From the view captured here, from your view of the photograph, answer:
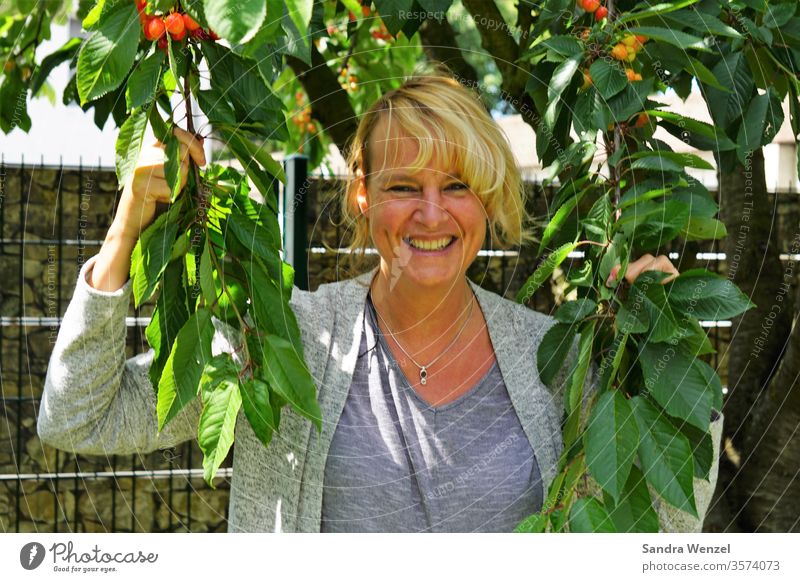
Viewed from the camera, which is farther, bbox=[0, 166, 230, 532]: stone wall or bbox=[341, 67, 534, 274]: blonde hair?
bbox=[0, 166, 230, 532]: stone wall

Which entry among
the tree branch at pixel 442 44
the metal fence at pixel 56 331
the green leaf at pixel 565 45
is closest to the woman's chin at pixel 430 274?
the green leaf at pixel 565 45

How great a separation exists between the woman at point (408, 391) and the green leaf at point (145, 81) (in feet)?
0.93

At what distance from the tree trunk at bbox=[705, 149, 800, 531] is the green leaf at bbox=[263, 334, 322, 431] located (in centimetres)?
117

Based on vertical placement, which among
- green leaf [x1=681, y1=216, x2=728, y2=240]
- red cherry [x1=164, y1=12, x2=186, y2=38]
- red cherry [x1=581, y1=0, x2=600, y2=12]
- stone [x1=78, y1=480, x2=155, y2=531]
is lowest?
stone [x1=78, y1=480, x2=155, y2=531]

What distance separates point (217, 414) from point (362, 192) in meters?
0.54

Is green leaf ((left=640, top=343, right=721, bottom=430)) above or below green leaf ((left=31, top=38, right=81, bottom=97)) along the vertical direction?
below

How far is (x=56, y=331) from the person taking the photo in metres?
2.71

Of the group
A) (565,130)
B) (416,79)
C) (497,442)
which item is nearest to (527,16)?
(416,79)

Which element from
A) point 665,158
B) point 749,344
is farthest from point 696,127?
point 749,344

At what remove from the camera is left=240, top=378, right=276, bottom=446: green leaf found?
0.86 m

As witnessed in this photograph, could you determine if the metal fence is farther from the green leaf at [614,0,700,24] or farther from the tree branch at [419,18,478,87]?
the green leaf at [614,0,700,24]

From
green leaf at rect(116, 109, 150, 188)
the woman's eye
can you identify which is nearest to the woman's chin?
the woman's eye

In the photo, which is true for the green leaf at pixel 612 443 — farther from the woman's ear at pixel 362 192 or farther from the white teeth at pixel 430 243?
the woman's ear at pixel 362 192
